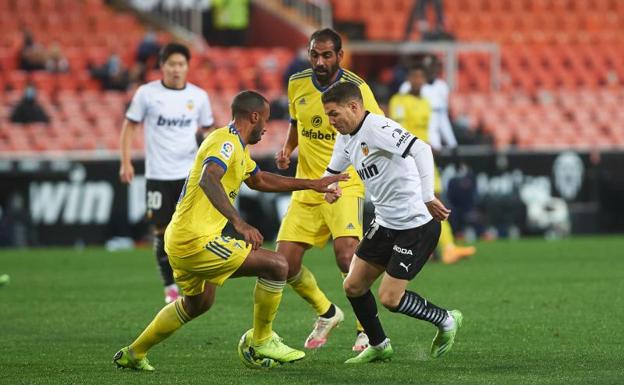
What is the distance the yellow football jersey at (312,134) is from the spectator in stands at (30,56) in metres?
15.1

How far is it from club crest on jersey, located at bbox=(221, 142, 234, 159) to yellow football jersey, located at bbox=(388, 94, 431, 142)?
6.93 metres

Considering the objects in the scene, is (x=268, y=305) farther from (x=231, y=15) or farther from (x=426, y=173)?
(x=231, y=15)

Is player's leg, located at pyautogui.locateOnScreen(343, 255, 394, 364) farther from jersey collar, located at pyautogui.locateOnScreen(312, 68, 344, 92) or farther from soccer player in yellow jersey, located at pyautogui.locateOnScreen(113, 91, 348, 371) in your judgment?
jersey collar, located at pyautogui.locateOnScreen(312, 68, 344, 92)

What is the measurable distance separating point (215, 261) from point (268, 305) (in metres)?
0.52

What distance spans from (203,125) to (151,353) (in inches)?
139

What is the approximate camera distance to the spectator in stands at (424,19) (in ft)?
85.3

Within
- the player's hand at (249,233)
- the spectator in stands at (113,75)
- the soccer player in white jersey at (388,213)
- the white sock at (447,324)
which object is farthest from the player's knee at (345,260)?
the spectator in stands at (113,75)

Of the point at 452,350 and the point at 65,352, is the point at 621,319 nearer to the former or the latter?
the point at 452,350

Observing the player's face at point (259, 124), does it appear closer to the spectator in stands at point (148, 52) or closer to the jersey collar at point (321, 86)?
the jersey collar at point (321, 86)

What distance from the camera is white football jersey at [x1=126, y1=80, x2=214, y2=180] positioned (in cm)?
1146

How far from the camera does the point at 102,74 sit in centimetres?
2328

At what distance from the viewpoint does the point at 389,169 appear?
7.89 metres

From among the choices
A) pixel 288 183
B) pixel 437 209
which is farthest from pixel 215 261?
pixel 437 209

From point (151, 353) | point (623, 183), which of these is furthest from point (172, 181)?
point (623, 183)
